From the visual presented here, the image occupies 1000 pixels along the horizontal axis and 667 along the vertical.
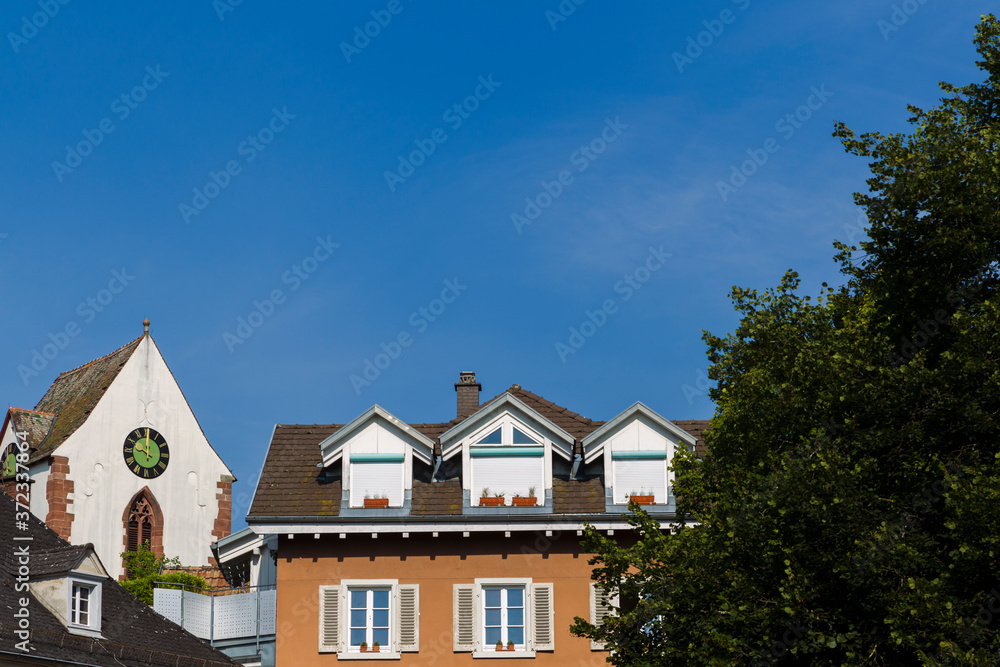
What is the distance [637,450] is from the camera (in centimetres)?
3222

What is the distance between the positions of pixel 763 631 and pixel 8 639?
1337 cm

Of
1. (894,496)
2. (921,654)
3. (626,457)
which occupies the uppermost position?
(626,457)

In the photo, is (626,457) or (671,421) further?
(671,421)

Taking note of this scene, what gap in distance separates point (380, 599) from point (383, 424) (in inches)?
162

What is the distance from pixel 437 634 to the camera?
30859mm

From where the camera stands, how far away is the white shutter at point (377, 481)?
31.7m

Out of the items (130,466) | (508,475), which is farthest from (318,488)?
(130,466)

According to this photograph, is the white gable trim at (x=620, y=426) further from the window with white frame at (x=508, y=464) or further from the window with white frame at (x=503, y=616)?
the window with white frame at (x=503, y=616)

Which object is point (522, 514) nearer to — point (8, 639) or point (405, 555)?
point (405, 555)

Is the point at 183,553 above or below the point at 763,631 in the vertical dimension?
above

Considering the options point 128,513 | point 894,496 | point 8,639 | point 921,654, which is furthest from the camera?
point 128,513

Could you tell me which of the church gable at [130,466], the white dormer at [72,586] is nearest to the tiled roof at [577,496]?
the white dormer at [72,586]

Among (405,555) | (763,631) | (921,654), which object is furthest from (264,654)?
(921,654)

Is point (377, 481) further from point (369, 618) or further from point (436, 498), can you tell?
point (369, 618)
